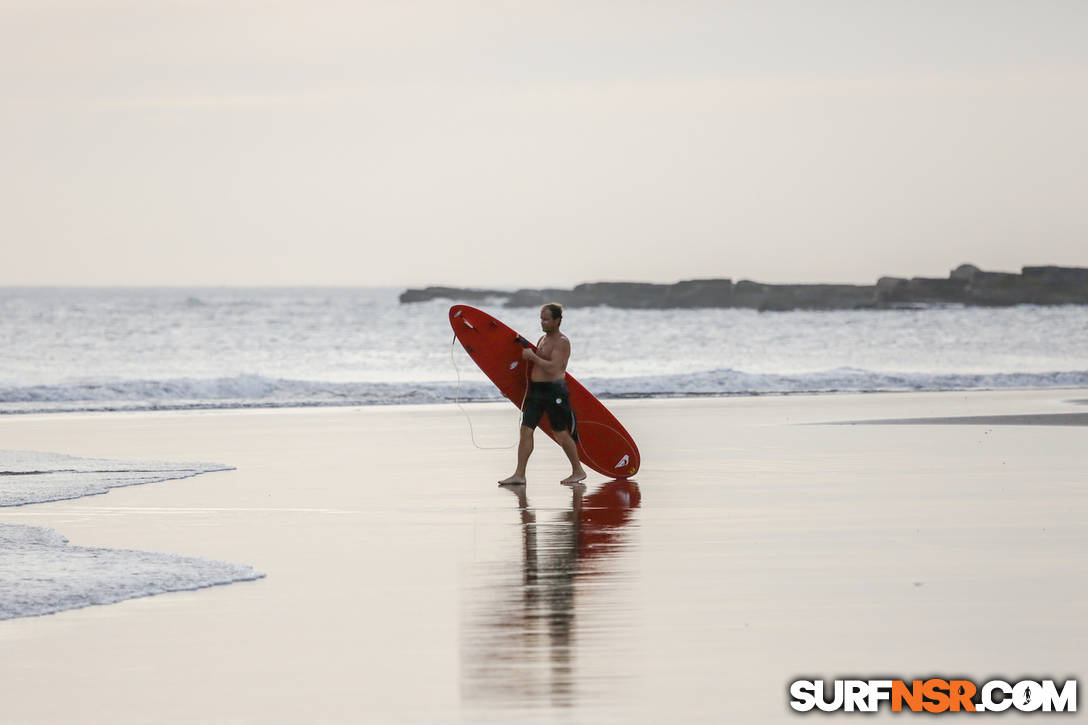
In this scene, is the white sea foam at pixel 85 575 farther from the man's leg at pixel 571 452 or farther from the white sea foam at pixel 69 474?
the man's leg at pixel 571 452

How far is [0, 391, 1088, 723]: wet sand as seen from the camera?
17.3 ft

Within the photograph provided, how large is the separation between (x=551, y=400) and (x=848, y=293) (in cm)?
6881

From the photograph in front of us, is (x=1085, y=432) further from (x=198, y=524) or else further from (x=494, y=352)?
(x=198, y=524)

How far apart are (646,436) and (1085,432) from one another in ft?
15.6

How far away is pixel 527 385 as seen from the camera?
1238 cm

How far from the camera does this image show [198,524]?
31.3ft

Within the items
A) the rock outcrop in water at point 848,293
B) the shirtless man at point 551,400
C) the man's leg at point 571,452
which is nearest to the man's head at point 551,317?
the shirtless man at point 551,400

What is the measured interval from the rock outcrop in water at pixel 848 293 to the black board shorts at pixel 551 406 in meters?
59.7

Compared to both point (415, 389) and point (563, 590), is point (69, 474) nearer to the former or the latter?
point (563, 590)

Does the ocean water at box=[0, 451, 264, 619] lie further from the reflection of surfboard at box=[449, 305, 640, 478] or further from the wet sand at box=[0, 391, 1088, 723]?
the reflection of surfboard at box=[449, 305, 640, 478]

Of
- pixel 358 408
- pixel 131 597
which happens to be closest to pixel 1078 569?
pixel 131 597

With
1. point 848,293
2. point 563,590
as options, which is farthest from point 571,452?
point 848,293
